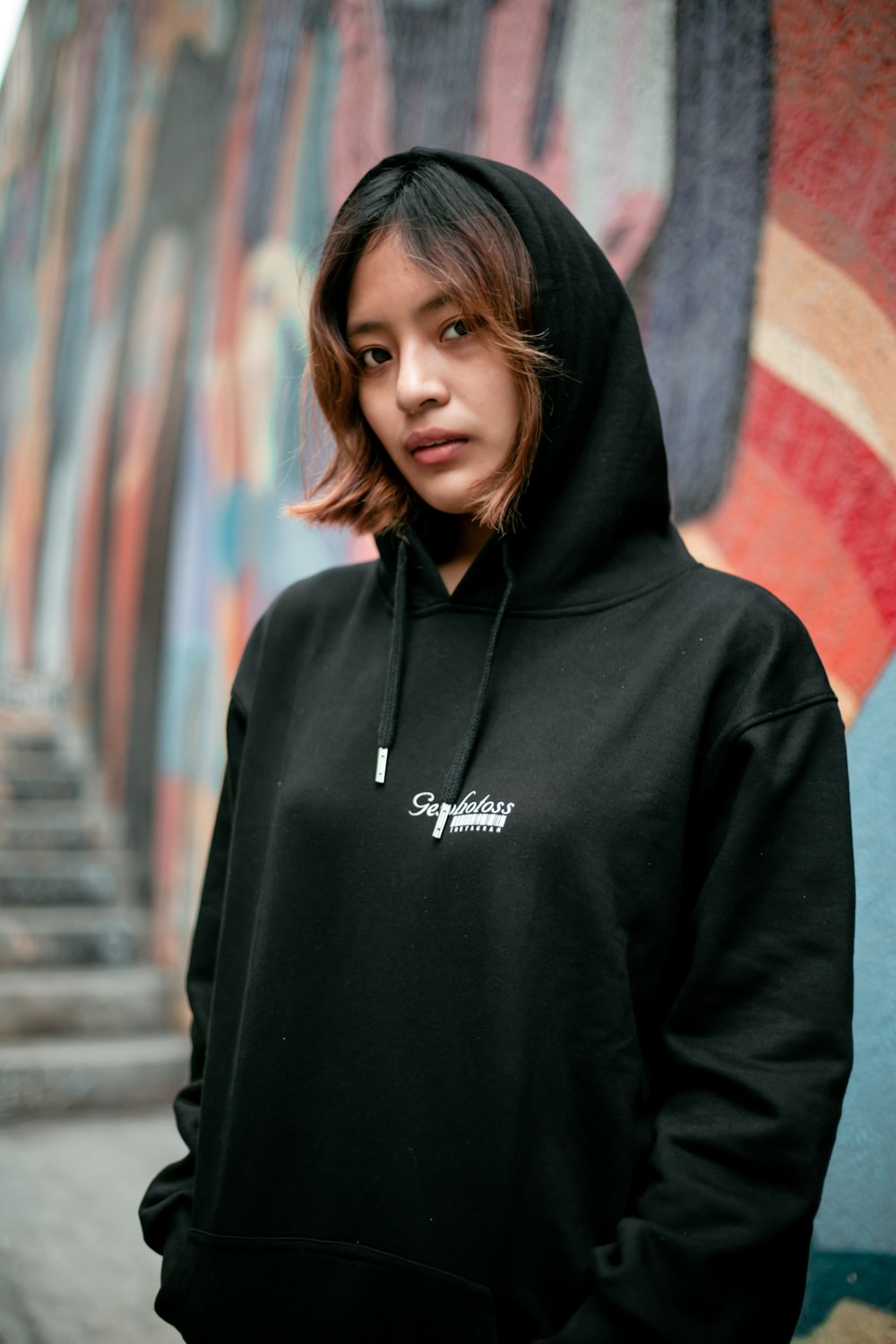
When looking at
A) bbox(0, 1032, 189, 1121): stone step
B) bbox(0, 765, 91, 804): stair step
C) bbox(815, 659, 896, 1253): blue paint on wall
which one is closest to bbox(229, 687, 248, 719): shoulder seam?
bbox(815, 659, 896, 1253): blue paint on wall

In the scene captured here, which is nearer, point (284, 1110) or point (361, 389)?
point (284, 1110)

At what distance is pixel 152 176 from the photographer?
5676mm

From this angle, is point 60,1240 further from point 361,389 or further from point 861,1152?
point 361,389

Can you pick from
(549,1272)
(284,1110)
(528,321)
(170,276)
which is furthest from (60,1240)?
(170,276)

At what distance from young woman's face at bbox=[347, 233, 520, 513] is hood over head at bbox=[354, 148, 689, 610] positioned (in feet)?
0.22

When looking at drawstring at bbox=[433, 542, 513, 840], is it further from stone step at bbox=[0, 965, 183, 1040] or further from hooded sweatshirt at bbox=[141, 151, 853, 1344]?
stone step at bbox=[0, 965, 183, 1040]

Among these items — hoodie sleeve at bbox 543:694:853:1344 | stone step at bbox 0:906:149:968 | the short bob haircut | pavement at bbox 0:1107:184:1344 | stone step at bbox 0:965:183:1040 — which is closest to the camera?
hoodie sleeve at bbox 543:694:853:1344

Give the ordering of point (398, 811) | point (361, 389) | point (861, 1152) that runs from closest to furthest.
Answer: point (398, 811) < point (361, 389) < point (861, 1152)

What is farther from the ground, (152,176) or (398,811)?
(152,176)

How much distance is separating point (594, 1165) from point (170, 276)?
488cm

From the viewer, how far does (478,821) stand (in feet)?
4.49

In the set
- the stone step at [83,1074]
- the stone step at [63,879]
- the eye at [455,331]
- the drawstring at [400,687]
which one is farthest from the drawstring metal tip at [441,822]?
the stone step at [63,879]

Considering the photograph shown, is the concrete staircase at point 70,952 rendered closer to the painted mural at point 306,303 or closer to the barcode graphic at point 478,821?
the painted mural at point 306,303

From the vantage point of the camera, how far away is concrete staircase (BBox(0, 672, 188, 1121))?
413 centimetres
